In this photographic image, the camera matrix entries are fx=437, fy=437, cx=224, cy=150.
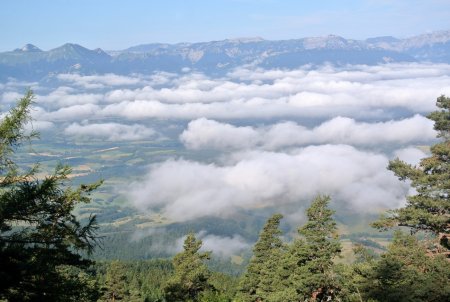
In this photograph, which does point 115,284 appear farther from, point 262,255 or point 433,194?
point 433,194

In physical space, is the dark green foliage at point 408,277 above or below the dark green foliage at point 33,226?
below

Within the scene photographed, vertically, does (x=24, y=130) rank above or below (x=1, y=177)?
above

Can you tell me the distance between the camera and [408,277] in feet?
79.3

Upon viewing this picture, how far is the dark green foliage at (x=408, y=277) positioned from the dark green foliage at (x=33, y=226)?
16.0 m

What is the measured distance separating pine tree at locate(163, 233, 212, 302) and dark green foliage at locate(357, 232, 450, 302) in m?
19.9

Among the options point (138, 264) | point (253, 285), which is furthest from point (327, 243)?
point (138, 264)

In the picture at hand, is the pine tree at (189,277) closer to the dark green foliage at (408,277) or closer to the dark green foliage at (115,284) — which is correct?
the dark green foliage at (115,284)

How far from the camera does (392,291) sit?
23156 mm

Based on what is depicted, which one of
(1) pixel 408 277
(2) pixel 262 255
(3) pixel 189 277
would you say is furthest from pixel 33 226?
(2) pixel 262 255

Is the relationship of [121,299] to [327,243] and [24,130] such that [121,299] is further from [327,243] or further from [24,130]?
[24,130]

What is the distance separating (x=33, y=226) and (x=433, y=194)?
86.5ft

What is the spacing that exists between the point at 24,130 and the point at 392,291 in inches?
773

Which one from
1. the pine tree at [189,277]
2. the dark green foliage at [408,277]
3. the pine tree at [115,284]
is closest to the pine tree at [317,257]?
the dark green foliage at [408,277]

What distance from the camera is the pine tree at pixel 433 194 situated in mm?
29250
